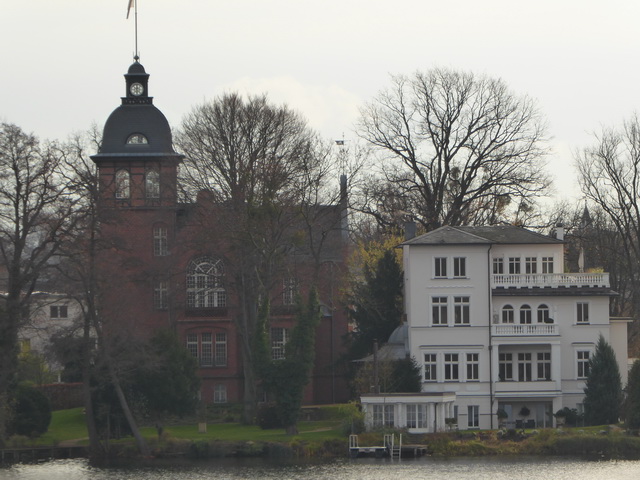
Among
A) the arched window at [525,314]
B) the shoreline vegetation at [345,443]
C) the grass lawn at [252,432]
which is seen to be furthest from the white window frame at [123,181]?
the arched window at [525,314]

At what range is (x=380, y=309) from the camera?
77812 mm

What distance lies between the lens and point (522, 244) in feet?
243

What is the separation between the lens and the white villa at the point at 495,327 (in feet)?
236

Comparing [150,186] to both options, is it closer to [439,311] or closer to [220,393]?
[220,393]

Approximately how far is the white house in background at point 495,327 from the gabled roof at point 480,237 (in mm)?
93

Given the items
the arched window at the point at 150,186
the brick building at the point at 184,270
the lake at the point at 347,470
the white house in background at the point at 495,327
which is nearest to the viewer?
the lake at the point at 347,470

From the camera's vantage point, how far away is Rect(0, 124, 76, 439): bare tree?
62.6 meters

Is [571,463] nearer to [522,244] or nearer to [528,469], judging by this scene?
[528,469]

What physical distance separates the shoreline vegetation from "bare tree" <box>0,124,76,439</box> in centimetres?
574

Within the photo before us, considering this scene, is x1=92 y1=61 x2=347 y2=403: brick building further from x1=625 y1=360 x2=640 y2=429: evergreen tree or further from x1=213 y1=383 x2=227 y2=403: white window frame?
x1=625 y1=360 x2=640 y2=429: evergreen tree

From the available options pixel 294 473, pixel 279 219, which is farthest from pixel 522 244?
pixel 294 473

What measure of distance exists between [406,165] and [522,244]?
42.6 feet

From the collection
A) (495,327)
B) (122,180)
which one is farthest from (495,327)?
(122,180)

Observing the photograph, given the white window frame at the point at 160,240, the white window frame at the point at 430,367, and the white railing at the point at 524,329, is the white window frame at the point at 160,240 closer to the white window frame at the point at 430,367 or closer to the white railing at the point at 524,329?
the white window frame at the point at 430,367
